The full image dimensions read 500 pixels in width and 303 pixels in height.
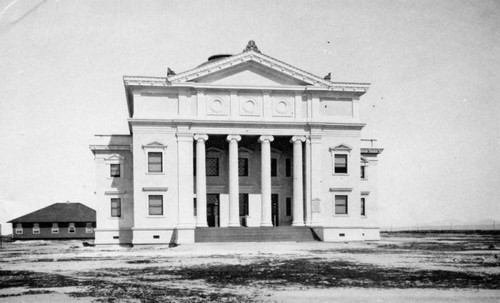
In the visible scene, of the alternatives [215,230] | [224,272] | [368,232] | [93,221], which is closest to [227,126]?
[215,230]

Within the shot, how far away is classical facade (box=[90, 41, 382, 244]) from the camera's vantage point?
1711 inches

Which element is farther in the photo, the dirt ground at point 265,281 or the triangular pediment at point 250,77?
the triangular pediment at point 250,77

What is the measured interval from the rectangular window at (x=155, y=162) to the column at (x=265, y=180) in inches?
307

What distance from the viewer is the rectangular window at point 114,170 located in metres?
48.4

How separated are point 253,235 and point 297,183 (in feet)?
19.7

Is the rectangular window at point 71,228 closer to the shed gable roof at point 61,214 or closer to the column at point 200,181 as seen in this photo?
the shed gable roof at point 61,214

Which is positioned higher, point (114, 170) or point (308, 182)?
point (114, 170)

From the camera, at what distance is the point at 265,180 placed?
4441 centimetres

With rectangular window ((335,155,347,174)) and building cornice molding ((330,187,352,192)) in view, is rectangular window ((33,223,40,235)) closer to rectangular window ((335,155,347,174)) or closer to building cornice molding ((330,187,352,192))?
building cornice molding ((330,187,352,192))

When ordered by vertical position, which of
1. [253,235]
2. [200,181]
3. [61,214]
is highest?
[200,181]

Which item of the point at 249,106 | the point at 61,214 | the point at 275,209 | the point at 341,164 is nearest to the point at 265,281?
the point at 249,106

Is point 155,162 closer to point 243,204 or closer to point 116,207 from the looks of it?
point 116,207

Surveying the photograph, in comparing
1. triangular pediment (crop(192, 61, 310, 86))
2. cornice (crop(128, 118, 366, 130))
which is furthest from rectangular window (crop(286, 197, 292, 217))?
triangular pediment (crop(192, 61, 310, 86))

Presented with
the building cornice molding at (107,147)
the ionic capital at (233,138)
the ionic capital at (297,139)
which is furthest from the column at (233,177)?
the building cornice molding at (107,147)
